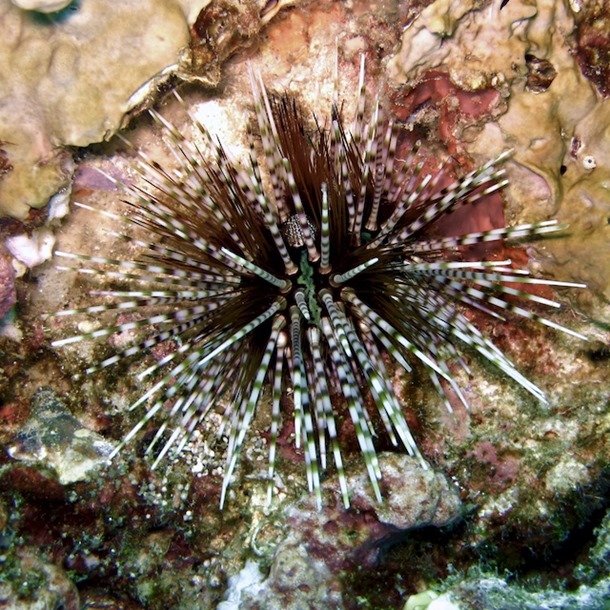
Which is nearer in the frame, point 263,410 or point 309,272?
point 309,272

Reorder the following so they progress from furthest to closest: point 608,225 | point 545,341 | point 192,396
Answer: point 545,341
point 192,396
point 608,225

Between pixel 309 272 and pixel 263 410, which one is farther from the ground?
pixel 309 272

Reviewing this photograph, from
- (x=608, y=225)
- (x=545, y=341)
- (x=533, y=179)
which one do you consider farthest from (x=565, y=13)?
(x=545, y=341)

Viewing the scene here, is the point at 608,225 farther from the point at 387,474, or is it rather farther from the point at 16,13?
the point at 16,13
